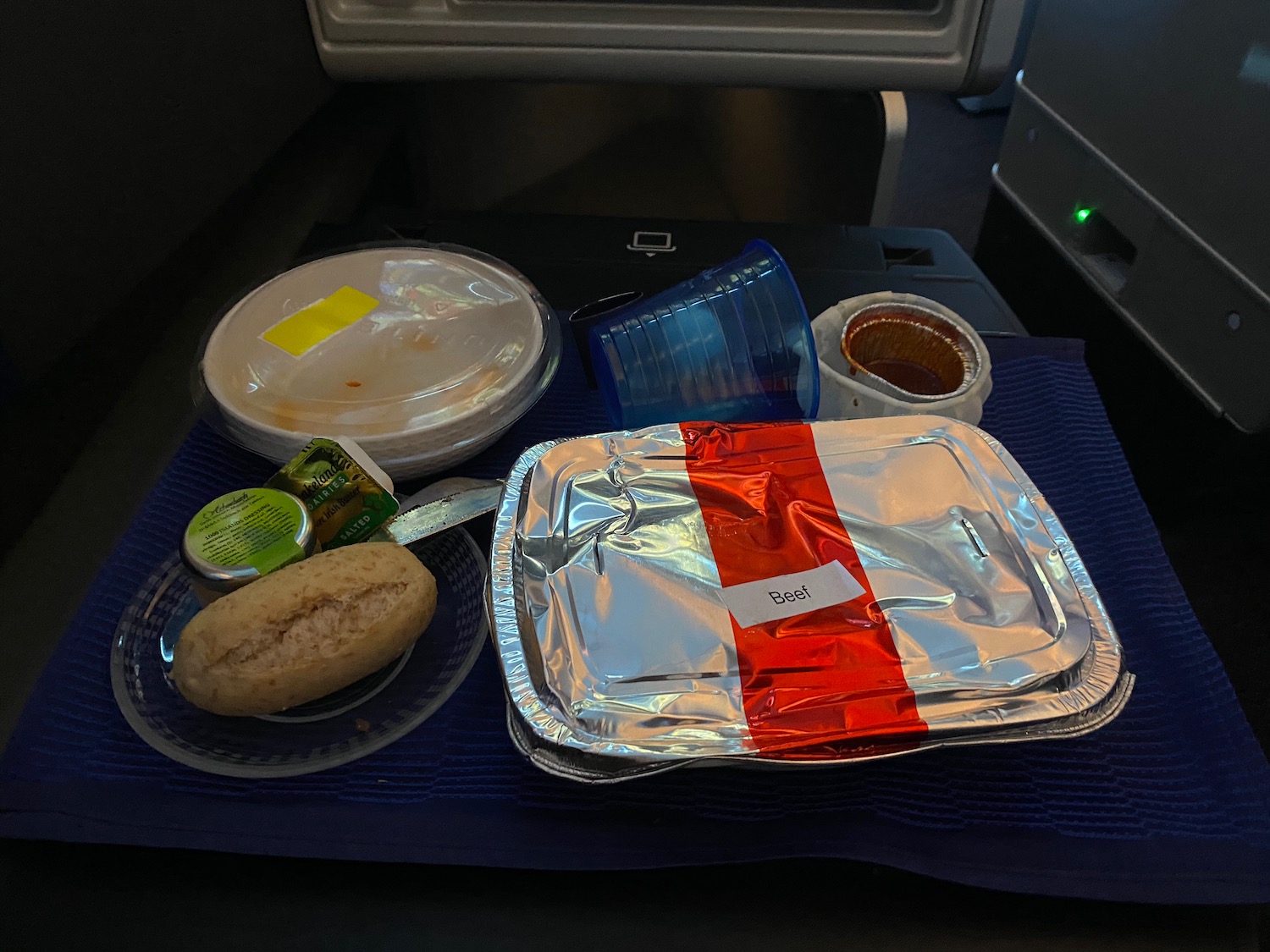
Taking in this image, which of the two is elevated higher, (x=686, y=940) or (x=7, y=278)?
(x=7, y=278)

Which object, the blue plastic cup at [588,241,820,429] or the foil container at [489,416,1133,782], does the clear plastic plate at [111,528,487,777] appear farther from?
the blue plastic cup at [588,241,820,429]

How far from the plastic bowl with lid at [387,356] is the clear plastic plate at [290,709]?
9 cm

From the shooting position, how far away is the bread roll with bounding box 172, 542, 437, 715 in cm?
42

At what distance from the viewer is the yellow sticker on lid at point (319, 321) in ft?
2.09

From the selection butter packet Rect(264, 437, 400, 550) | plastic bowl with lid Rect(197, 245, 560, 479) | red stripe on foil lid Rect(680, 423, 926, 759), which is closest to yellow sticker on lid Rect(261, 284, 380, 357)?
plastic bowl with lid Rect(197, 245, 560, 479)

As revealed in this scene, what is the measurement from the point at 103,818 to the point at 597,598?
267mm

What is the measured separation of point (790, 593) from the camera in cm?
45

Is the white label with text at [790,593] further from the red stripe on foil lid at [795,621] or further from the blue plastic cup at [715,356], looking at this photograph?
the blue plastic cup at [715,356]

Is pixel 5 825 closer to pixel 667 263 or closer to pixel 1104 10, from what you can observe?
pixel 667 263

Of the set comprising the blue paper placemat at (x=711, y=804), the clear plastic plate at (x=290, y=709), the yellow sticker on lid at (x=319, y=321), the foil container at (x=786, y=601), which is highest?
the foil container at (x=786, y=601)

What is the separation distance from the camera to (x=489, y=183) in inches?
46.9

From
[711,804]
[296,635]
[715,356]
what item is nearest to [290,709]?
[296,635]

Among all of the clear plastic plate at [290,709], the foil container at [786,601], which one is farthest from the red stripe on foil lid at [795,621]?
the clear plastic plate at [290,709]

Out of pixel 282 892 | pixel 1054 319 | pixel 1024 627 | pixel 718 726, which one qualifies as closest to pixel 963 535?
pixel 1024 627
